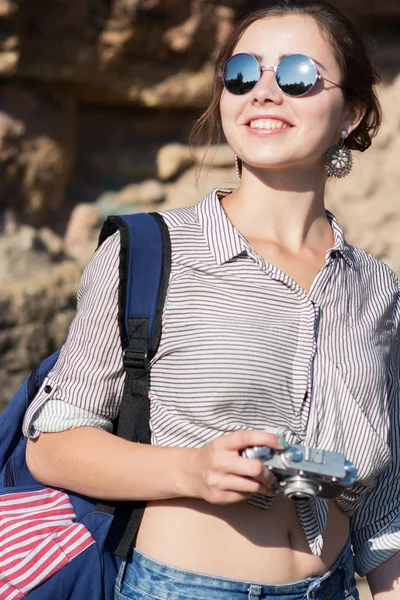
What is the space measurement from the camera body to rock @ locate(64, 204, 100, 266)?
9.44 ft

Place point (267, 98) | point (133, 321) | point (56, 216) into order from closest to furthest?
point (133, 321) → point (267, 98) → point (56, 216)

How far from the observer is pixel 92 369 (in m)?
1.38

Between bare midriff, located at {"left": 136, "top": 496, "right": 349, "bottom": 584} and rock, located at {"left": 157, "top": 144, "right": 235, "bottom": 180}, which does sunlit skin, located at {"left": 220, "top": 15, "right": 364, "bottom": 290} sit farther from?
rock, located at {"left": 157, "top": 144, "right": 235, "bottom": 180}

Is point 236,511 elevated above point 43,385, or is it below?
below

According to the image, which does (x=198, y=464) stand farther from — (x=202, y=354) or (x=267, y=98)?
(x=267, y=98)

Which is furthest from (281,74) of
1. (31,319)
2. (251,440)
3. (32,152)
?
(32,152)

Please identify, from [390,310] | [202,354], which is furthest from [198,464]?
[390,310]

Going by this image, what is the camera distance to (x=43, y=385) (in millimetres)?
1445

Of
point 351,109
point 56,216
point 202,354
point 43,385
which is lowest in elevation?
point 56,216

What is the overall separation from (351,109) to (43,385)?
0.75m

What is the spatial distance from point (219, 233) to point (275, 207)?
0.14 metres

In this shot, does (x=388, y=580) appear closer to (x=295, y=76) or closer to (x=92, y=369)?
(x=92, y=369)

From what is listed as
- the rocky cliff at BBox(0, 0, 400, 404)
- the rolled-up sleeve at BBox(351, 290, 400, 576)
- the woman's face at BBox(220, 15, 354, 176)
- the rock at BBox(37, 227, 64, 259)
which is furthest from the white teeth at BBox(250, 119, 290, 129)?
the rock at BBox(37, 227, 64, 259)

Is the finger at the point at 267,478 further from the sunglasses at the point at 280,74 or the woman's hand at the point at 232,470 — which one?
the sunglasses at the point at 280,74
